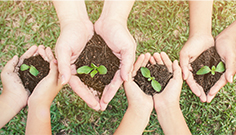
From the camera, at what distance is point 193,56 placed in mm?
2268

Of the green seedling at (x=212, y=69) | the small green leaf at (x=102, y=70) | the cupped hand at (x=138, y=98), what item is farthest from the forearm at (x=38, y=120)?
the green seedling at (x=212, y=69)

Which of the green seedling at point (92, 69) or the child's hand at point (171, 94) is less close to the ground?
the green seedling at point (92, 69)

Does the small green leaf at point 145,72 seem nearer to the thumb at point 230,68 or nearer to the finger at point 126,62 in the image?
the finger at point 126,62

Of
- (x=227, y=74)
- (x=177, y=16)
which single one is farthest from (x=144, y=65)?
(x=177, y=16)

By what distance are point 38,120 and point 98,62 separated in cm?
96

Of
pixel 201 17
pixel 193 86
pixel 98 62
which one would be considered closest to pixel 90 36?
pixel 98 62

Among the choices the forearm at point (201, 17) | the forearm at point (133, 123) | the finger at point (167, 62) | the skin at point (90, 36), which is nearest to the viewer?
the skin at point (90, 36)

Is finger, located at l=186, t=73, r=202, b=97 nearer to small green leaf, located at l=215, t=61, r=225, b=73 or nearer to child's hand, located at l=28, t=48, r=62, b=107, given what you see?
small green leaf, located at l=215, t=61, r=225, b=73

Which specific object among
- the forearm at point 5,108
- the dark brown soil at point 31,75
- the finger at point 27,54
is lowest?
the forearm at point 5,108

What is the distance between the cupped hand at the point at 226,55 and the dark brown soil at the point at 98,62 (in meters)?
1.24

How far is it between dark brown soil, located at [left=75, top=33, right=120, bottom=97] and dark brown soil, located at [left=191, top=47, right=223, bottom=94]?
101 centimetres

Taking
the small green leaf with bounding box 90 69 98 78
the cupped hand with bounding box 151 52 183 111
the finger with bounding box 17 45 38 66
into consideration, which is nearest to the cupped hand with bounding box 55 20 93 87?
the small green leaf with bounding box 90 69 98 78

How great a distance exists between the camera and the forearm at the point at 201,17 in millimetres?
2430

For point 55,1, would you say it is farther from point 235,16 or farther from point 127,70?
point 235,16
